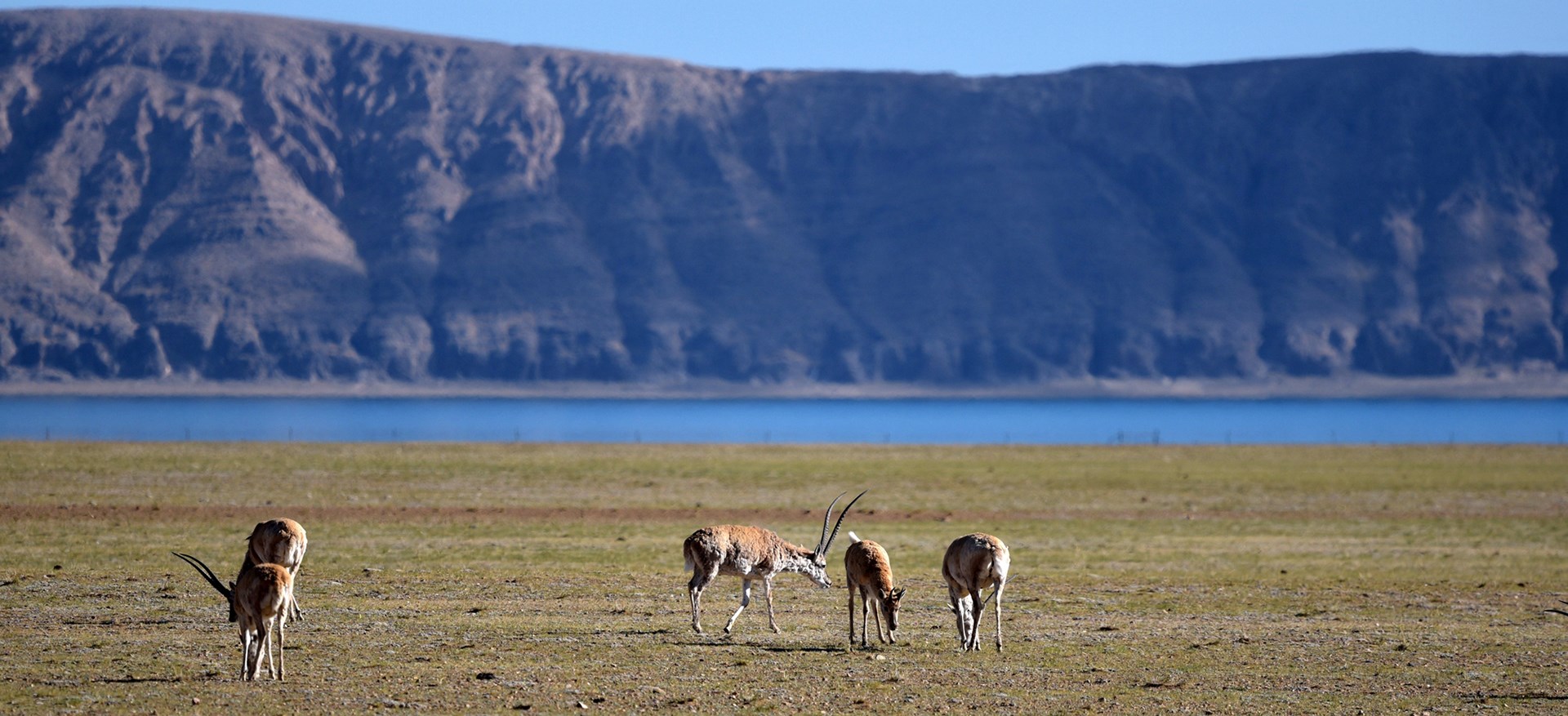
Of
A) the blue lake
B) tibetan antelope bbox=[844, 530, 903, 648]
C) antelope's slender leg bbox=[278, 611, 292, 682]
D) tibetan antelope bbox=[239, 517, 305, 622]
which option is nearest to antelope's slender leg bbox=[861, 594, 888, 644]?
tibetan antelope bbox=[844, 530, 903, 648]

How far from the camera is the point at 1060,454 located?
82.6 m

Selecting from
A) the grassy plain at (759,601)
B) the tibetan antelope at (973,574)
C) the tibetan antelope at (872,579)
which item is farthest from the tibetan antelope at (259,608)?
the tibetan antelope at (973,574)

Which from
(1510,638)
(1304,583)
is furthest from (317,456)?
(1510,638)

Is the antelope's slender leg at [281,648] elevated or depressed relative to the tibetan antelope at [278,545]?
depressed

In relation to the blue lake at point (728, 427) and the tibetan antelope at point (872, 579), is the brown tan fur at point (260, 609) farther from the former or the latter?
the blue lake at point (728, 427)

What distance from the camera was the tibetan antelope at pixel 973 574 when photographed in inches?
832

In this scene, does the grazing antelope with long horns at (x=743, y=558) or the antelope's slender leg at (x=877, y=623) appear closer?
the antelope's slender leg at (x=877, y=623)

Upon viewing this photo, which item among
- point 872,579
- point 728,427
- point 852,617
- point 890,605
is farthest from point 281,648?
point 728,427

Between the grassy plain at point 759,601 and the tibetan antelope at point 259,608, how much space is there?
0.35 m

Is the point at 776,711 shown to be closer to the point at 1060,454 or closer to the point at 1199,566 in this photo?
the point at 1199,566

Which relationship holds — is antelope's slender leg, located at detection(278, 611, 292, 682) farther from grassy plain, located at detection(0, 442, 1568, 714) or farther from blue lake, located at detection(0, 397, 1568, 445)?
blue lake, located at detection(0, 397, 1568, 445)

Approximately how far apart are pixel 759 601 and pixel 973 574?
741cm

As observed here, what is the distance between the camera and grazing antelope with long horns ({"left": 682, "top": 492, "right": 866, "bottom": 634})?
22.6 metres

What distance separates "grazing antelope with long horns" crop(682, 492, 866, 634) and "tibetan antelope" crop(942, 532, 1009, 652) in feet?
5.86
